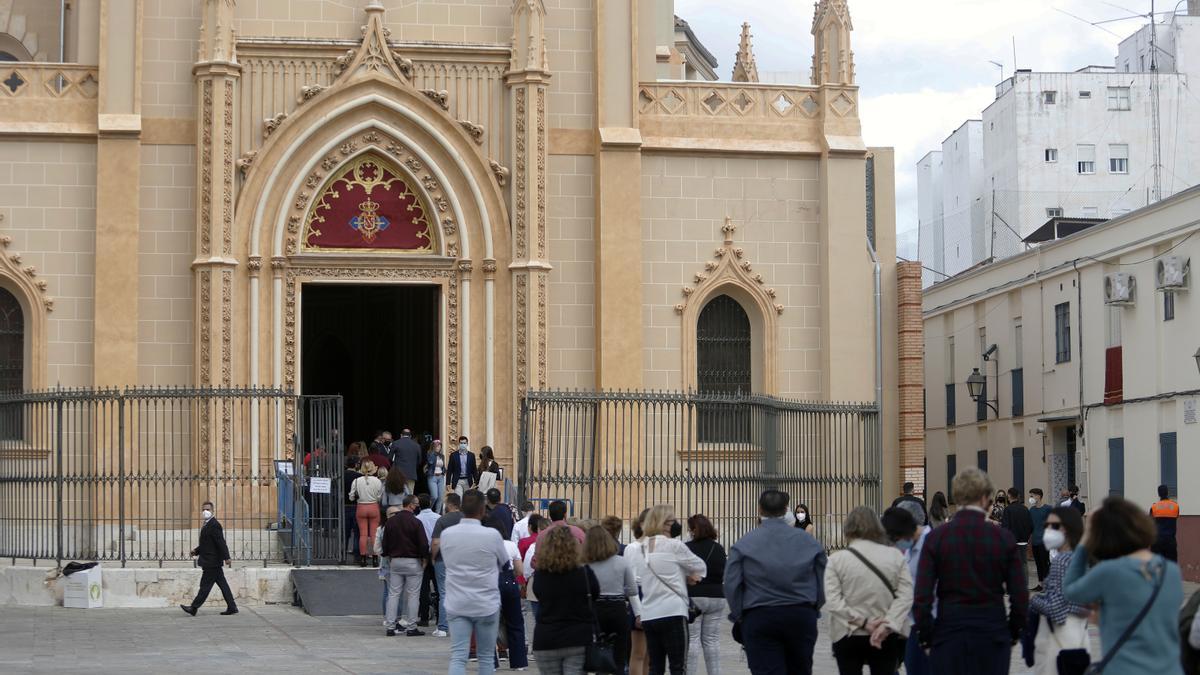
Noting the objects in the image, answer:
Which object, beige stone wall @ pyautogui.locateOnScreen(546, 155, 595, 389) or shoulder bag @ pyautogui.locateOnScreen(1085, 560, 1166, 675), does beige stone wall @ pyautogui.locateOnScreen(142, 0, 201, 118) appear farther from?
shoulder bag @ pyautogui.locateOnScreen(1085, 560, 1166, 675)

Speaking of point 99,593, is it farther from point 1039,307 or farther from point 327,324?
point 1039,307

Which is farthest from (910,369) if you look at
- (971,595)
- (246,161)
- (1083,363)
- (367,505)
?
(971,595)

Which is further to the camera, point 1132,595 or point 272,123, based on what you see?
point 272,123

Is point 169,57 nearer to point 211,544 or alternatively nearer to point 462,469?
point 462,469

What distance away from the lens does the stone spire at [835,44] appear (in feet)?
97.9

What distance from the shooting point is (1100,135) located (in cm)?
4866

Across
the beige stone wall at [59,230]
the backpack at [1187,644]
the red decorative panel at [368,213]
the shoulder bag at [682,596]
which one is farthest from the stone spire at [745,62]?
the backpack at [1187,644]

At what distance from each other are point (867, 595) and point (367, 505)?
1283 centimetres

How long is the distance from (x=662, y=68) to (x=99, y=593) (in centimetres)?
1520

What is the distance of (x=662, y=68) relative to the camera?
3372 cm

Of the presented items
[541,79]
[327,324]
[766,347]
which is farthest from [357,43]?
[327,324]

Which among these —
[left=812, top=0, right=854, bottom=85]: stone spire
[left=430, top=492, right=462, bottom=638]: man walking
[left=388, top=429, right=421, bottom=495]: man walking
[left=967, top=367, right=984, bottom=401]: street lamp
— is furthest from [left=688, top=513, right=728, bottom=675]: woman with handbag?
[left=967, top=367, right=984, bottom=401]: street lamp

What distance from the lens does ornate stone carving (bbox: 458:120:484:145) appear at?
2850 centimetres

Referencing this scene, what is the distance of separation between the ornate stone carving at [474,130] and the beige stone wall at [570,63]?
1.16 metres
